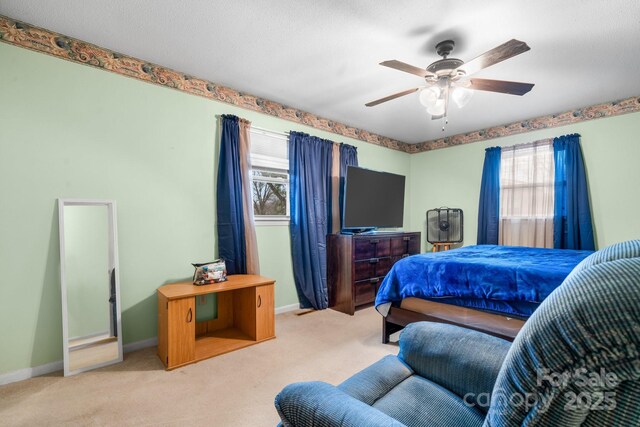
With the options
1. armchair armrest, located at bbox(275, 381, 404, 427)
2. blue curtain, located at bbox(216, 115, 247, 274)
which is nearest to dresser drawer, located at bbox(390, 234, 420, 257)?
blue curtain, located at bbox(216, 115, 247, 274)

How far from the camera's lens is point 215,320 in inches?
118

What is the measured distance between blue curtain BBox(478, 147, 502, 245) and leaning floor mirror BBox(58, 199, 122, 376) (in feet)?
15.4

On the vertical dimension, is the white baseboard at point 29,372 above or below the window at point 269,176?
below

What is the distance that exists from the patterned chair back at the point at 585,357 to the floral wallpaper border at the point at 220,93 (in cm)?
329

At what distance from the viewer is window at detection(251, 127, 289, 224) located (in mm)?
3504

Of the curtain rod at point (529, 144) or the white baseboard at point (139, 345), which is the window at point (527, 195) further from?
the white baseboard at point (139, 345)

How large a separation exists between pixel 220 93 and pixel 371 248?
103 inches

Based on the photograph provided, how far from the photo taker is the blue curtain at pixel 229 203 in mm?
3094

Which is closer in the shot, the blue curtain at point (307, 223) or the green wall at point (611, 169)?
the green wall at point (611, 169)

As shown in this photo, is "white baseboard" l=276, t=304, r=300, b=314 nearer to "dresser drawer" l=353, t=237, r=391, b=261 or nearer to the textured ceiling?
"dresser drawer" l=353, t=237, r=391, b=261

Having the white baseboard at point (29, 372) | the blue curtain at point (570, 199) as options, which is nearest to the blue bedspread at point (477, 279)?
the blue curtain at point (570, 199)

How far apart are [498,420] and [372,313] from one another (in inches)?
126

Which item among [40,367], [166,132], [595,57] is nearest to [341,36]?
[166,132]

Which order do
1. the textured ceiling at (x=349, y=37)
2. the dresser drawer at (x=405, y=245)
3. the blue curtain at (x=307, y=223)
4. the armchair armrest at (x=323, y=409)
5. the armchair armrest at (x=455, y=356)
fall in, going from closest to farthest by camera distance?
the armchair armrest at (x=323, y=409), the armchair armrest at (x=455, y=356), the textured ceiling at (x=349, y=37), the blue curtain at (x=307, y=223), the dresser drawer at (x=405, y=245)
